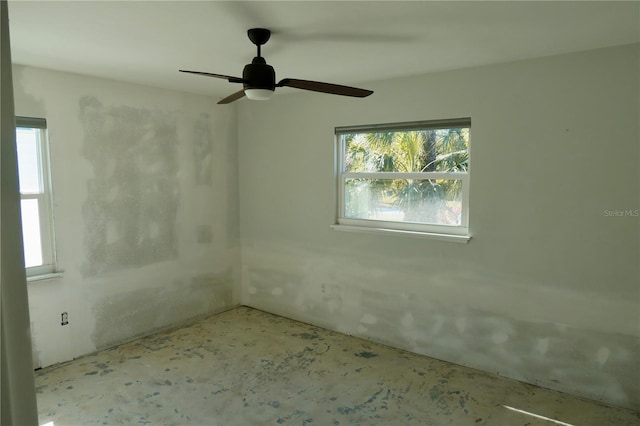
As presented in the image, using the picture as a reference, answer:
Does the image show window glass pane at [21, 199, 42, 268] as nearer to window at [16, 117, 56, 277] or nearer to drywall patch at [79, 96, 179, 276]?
window at [16, 117, 56, 277]

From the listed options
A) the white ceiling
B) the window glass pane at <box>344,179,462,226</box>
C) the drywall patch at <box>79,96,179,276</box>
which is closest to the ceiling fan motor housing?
the white ceiling

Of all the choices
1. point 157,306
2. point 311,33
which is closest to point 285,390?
point 157,306

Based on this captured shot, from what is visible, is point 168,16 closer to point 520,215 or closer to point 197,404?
point 197,404

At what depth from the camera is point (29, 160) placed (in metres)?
3.20

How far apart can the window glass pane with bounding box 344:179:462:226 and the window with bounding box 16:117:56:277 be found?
2.56 meters

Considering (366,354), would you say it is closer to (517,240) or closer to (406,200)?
(406,200)

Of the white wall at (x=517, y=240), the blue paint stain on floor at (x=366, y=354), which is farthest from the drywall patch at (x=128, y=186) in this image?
the blue paint stain on floor at (x=366, y=354)

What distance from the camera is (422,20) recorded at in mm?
2166

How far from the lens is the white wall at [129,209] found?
3322mm

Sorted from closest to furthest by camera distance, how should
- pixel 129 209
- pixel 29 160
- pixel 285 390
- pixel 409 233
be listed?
1. pixel 285 390
2. pixel 29 160
3. pixel 409 233
4. pixel 129 209

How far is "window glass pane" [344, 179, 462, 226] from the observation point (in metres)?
3.42

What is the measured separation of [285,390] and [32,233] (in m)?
2.33

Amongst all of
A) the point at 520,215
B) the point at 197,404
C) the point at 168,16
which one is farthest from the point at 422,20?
the point at 197,404

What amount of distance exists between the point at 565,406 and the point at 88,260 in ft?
12.6
